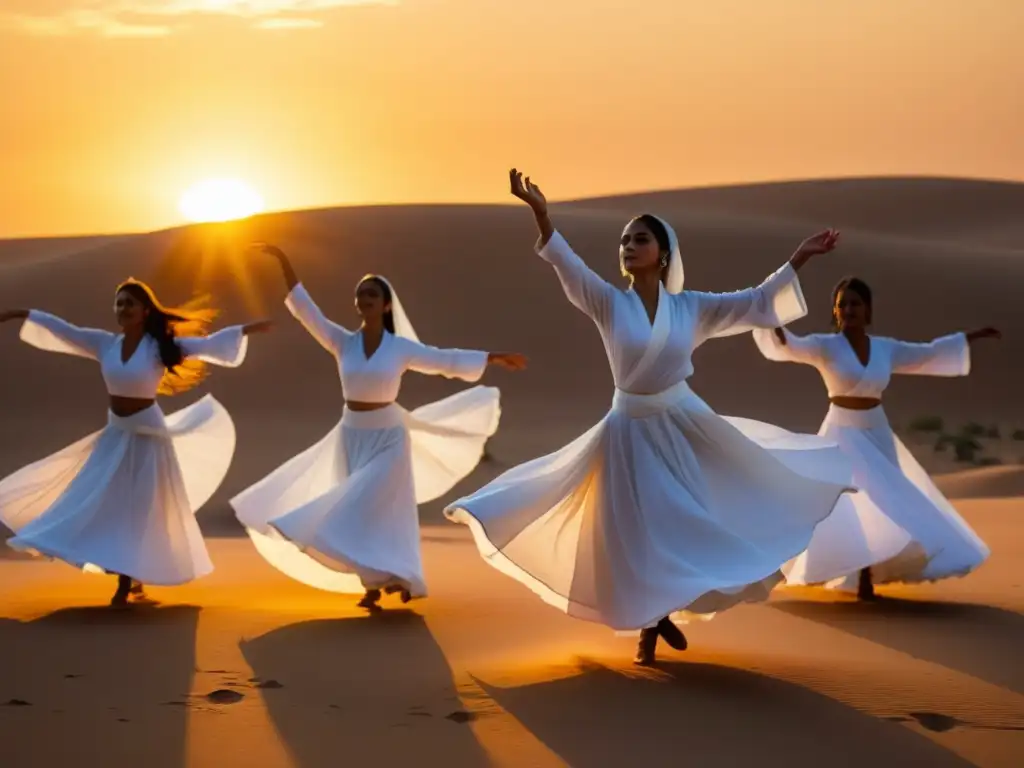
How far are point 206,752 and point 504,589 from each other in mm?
6375

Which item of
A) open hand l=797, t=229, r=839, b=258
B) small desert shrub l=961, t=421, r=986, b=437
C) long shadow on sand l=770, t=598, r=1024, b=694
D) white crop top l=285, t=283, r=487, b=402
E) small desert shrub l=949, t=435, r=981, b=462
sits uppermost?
open hand l=797, t=229, r=839, b=258

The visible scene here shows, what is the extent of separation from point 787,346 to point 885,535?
1.48 metres

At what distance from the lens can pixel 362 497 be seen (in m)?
10.8

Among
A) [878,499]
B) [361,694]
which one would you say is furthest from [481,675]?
[878,499]

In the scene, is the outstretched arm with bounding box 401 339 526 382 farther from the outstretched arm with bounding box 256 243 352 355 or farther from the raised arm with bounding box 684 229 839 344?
the raised arm with bounding box 684 229 839 344

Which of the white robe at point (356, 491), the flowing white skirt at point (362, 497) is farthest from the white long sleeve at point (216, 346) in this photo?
the flowing white skirt at point (362, 497)

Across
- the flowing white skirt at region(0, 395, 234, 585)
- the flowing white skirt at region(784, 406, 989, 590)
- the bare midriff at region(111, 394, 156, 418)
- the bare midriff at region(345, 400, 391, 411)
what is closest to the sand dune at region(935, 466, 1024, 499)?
the flowing white skirt at region(784, 406, 989, 590)

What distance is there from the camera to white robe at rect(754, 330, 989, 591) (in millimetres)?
10750

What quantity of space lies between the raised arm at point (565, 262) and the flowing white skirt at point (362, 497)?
3126mm

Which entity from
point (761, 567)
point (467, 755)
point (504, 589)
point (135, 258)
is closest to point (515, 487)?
point (761, 567)

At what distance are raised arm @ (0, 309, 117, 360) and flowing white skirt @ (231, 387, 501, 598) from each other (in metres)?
1.56

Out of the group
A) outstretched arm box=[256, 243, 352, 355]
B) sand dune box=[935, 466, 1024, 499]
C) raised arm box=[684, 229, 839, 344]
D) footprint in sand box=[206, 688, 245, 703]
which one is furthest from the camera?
sand dune box=[935, 466, 1024, 499]

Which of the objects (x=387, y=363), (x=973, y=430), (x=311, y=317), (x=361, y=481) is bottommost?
(x=361, y=481)

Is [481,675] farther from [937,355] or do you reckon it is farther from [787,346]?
[937,355]
